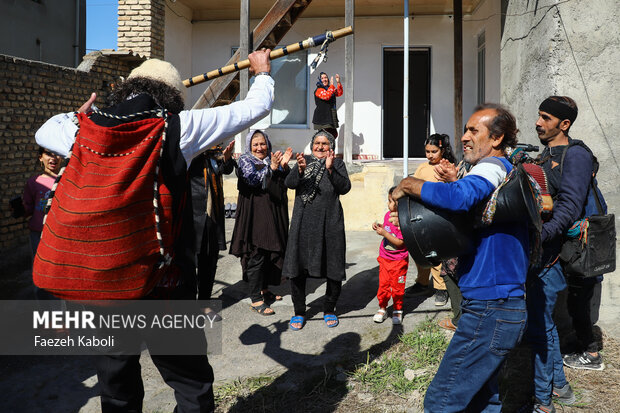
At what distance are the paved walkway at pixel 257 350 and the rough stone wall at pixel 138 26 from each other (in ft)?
19.2

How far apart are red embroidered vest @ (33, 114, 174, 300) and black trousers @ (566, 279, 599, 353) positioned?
309 cm

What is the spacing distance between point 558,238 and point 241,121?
2229 mm

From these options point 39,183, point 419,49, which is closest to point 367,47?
point 419,49

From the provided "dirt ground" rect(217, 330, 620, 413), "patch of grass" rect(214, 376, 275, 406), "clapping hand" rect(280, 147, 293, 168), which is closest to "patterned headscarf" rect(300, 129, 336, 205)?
"clapping hand" rect(280, 147, 293, 168)

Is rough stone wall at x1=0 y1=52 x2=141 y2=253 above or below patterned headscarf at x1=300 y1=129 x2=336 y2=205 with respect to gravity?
above

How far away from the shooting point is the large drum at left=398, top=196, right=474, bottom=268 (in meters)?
2.22

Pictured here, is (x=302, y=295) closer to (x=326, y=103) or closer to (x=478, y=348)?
(x=478, y=348)

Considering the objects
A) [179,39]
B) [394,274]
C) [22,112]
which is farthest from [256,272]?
[179,39]

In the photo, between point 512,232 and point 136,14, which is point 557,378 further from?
point 136,14

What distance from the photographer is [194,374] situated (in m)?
2.36

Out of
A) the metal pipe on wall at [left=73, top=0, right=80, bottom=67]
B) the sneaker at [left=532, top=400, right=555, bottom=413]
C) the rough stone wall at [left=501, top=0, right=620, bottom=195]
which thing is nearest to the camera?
the sneaker at [left=532, top=400, right=555, bottom=413]

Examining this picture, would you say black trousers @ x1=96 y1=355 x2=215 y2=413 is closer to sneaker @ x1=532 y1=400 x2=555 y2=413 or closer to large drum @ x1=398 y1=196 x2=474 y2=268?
large drum @ x1=398 y1=196 x2=474 y2=268

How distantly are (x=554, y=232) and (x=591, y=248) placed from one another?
0.54 meters

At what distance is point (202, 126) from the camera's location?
220 cm
